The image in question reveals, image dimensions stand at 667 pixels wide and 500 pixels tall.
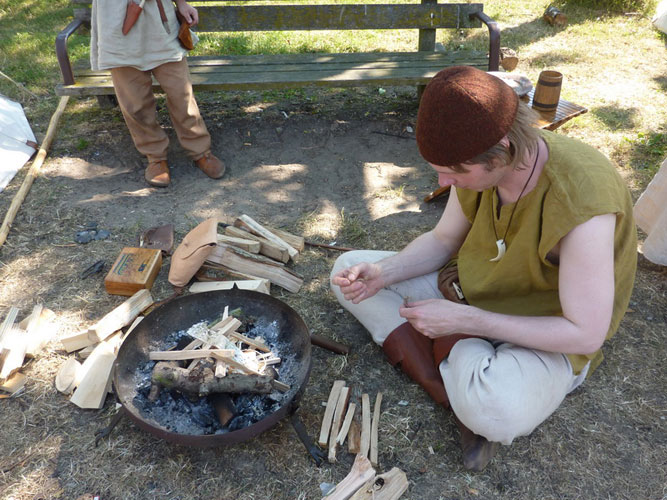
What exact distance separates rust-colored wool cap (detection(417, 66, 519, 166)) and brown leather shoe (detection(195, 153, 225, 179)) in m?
2.96

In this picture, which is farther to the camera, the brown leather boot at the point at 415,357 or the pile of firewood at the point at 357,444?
the brown leather boot at the point at 415,357

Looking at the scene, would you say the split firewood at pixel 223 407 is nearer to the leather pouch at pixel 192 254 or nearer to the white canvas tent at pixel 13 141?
the leather pouch at pixel 192 254

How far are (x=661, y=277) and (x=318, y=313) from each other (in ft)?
7.23

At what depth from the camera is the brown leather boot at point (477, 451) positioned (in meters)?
2.21

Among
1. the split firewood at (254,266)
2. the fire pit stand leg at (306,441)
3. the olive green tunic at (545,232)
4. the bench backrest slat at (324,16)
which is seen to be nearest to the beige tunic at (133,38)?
the bench backrest slat at (324,16)

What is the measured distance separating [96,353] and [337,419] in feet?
4.31

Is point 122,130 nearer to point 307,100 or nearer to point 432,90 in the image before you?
point 307,100

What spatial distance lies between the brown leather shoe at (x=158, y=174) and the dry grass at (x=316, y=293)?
125 mm

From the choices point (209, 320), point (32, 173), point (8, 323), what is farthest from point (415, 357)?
point (32, 173)

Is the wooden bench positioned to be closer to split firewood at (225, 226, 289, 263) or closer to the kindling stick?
the kindling stick

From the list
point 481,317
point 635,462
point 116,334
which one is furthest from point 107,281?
point 635,462

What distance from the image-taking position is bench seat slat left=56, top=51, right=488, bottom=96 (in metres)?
4.54

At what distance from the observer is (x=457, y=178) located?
1.84 m

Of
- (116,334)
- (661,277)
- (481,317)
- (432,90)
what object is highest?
(432,90)
